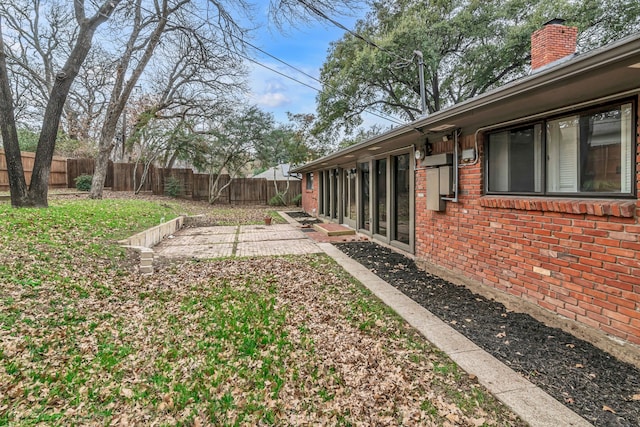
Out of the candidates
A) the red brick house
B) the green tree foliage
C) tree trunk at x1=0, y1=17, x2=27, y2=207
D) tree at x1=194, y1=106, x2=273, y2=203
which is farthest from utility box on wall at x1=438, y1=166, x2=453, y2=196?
tree at x1=194, y1=106, x2=273, y2=203

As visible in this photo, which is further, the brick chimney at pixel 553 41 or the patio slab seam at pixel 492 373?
the brick chimney at pixel 553 41

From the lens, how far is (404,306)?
402 centimetres

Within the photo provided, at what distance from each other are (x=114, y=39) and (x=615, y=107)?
11.6 metres

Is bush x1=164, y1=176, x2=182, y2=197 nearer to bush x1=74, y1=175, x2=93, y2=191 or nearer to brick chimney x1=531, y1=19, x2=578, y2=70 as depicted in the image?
bush x1=74, y1=175, x2=93, y2=191

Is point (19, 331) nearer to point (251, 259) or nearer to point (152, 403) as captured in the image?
point (152, 403)

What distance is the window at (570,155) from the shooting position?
2871mm

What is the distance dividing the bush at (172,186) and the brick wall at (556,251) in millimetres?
18244

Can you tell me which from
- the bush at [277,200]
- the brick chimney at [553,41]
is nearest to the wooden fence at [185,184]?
the bush at [277,200]

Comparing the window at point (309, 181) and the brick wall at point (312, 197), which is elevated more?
the window at point (309, 181)

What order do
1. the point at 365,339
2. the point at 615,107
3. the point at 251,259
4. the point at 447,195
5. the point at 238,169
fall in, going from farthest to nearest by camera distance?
1. the point at 238,169
2. the point at 251,259
3. the point at 447,195
4. the point at 365,339
5. the point at 615,107

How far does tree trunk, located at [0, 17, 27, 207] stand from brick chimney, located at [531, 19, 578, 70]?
11.0 m

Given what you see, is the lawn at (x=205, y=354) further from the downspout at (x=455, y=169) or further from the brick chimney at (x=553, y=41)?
the brick chimney at (x=553, y=41)

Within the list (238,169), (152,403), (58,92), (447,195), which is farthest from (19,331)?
(238,169)

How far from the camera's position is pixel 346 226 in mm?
10664
